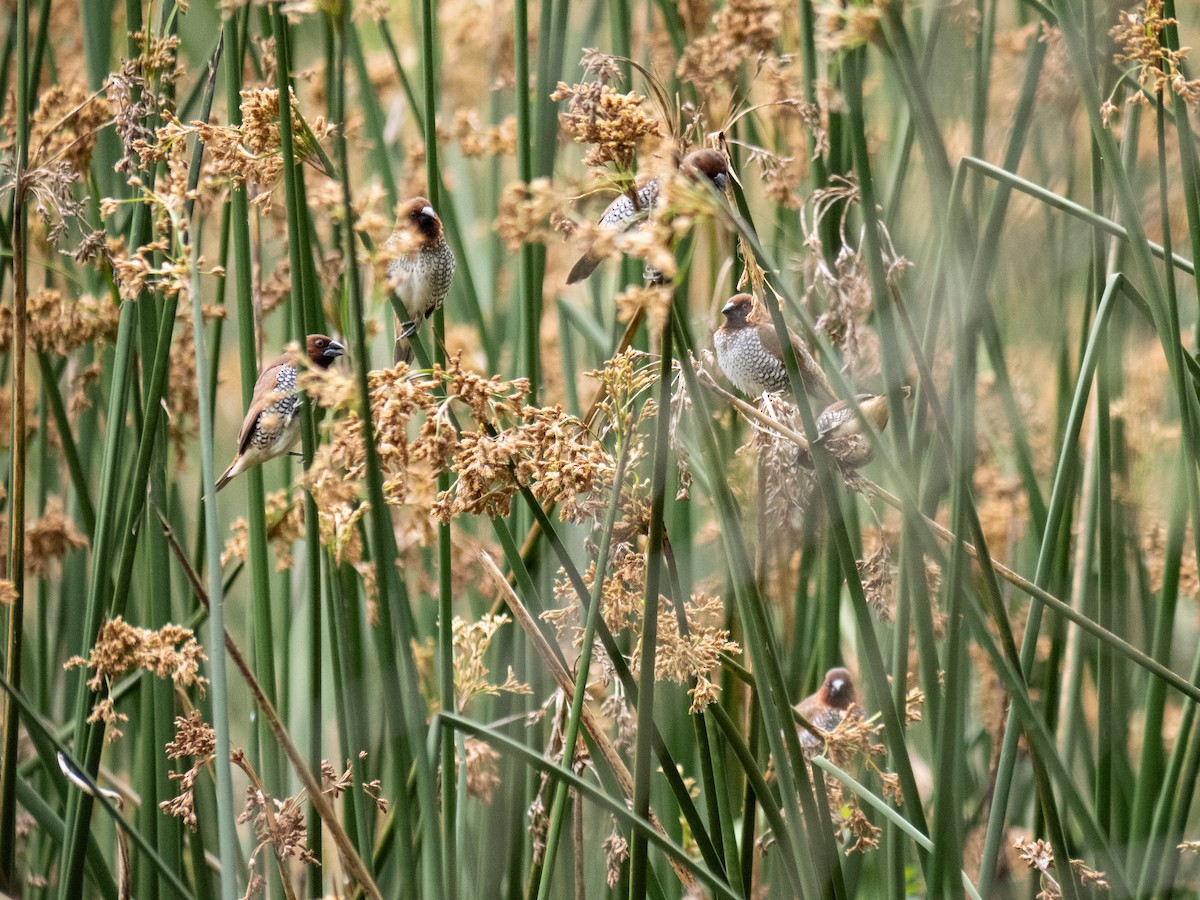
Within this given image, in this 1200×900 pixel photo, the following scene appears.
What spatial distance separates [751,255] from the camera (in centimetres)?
110

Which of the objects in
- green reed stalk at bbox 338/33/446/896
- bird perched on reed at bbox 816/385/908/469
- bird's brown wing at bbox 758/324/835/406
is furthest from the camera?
bird's brown wing at bbox 758/324/835/406

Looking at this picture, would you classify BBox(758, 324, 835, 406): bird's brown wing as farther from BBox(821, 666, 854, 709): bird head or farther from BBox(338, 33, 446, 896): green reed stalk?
BBox(338, 33, 446, 896): green reed stalk

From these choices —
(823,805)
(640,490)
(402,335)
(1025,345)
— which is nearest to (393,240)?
(640,490)

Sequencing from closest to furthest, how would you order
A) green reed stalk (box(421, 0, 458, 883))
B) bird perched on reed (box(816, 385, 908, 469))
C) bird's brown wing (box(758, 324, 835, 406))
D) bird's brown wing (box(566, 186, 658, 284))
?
green reed stalk (box(421, 0, 458, 883)), bird perched on reed (box(816, 385, 908, 469)), bird's brown wing (box(566, 186, 658, 284)), bird's brown wing (box(758, 324, 835, 406))

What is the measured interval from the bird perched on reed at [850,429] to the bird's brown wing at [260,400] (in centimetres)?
71

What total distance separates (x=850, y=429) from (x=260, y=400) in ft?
3.05

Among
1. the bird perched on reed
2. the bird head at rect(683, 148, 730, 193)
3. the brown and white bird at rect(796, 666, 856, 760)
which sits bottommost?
the brown and white bird at rect(796, 666, 856, 760)

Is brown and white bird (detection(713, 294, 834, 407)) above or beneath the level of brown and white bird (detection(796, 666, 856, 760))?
above

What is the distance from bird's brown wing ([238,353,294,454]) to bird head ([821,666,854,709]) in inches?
46.6

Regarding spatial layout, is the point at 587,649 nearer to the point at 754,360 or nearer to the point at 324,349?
the point at 324,349

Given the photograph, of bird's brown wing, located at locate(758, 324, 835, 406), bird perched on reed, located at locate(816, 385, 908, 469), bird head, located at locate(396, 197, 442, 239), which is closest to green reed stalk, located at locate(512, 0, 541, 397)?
bird head, located at locate(396, 197, 442, 239)

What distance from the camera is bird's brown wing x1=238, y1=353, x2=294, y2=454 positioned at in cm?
168

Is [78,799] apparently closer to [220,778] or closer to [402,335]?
[220,778]

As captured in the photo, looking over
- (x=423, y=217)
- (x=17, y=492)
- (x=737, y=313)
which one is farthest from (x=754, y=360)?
(x=17, y=492)
